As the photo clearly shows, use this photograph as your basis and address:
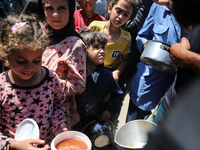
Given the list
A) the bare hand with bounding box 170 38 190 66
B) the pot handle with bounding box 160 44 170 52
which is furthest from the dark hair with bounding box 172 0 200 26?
the pot handle with bounding box 160 44 170 52

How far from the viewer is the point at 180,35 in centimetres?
206

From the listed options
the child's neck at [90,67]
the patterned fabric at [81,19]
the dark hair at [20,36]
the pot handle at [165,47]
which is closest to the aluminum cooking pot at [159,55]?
the pot handle at [165,47]

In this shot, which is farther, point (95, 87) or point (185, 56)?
point (95, 87)

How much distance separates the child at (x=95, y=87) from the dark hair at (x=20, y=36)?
2.46 feet

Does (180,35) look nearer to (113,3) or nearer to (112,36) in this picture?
(112,36)

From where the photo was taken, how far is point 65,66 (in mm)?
1714

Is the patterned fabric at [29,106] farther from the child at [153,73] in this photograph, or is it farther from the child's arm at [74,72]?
the child at [153,73]

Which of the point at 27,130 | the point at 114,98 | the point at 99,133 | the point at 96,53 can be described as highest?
the point at 96,53

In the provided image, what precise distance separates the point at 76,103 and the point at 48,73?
691 millimetres

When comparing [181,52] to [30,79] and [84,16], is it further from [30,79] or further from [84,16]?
[84,16]

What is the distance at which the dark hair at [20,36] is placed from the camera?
1.30 meters

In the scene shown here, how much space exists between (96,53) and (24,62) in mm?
910

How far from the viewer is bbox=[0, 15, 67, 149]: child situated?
1318 mm

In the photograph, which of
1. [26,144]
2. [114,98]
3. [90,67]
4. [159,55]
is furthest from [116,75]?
[26,144]
